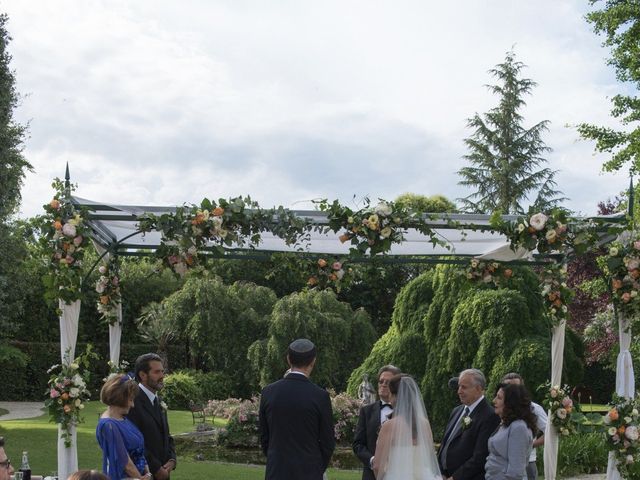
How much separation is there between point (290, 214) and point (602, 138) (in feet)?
37.3

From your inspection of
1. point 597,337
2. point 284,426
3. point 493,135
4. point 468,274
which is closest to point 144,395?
point 284,426

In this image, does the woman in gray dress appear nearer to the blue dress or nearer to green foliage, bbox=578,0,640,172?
the blue dress

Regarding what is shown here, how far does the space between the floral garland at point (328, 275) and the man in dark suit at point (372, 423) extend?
2137 millimetres

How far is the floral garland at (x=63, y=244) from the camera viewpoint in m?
7.22

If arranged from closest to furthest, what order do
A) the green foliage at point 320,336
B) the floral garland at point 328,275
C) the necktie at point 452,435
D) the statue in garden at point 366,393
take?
the necktie at point 452,435
the floral garland at point 328,275
the statue in garden at point 366,393
the green foliage at point 320,336

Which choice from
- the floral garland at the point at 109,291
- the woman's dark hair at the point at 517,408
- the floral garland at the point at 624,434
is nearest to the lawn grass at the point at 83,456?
the floral garland at the point at 109,291

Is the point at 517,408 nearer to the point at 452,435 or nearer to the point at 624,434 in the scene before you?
the point at 452,435

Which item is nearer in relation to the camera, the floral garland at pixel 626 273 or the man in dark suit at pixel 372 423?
the man in dark suit at pixel 372 423

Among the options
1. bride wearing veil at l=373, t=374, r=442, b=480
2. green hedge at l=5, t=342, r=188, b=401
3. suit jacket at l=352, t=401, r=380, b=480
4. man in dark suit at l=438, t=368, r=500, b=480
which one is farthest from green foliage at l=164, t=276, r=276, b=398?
bride wearing veil at l=373, t=374, r=442, b=480

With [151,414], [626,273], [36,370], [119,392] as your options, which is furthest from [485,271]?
[36,370]

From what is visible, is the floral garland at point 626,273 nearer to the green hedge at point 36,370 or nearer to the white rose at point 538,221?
the white rose at point 538,221

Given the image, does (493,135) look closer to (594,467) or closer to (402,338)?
(402,338)

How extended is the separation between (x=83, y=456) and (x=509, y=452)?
Answer: 7781mm

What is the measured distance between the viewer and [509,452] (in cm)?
507
